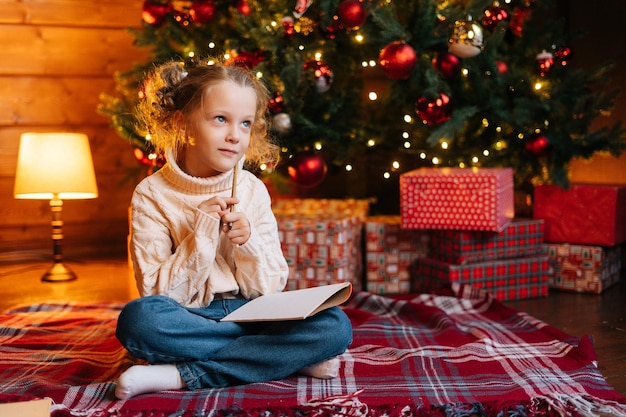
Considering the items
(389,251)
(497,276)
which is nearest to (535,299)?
(497,276)

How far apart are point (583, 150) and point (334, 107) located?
76cm

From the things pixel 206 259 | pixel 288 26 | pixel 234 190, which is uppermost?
pixel 288 26

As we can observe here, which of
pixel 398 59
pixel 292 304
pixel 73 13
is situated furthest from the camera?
pixel 73 13

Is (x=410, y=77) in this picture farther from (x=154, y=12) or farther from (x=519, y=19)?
(x=154, y=12)

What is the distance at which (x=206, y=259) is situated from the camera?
1.33m

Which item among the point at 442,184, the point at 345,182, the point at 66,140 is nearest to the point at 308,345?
the point at 442,184

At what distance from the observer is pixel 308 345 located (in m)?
1.34

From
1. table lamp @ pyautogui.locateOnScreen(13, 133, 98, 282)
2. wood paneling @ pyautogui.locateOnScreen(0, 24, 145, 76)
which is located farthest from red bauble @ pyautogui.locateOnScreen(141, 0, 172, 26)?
wood paneling @ pyautogui.locateOnScreen(0, 24, 145, 76)

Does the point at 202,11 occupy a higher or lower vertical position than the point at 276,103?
higher

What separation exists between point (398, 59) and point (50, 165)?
116 cm

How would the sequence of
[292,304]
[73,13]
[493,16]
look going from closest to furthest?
[292,304]
[493,16]
[73,13]

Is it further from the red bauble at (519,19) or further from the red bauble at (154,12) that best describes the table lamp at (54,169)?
the red bauble at (519,19)

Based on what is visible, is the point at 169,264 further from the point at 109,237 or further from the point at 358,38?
the point at 109,237

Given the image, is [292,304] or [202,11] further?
[202,11]
